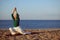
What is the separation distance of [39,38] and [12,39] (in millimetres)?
518

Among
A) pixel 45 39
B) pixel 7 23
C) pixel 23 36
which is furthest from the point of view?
pixel 7 23

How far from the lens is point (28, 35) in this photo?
377cm

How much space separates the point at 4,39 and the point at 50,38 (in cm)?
88

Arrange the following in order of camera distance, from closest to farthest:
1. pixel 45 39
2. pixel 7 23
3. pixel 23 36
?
pixel 45 39 → pixel 23 36 → pixel 7 23

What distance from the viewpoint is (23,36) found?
3.67 metres

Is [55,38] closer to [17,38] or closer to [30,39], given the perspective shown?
[30,39]

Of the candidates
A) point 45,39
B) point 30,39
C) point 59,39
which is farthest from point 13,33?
point 59,39

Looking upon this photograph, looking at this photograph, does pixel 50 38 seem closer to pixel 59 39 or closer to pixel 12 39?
pixel 59 39

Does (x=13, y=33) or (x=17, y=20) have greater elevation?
(x=17, y=20)

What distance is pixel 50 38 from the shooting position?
3490mm

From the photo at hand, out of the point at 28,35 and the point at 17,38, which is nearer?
the point at 17,38

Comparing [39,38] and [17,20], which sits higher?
[17,20]

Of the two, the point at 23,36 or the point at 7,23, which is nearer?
the point at 23,36

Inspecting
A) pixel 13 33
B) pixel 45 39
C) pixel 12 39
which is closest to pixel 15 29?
pixel 13 33
